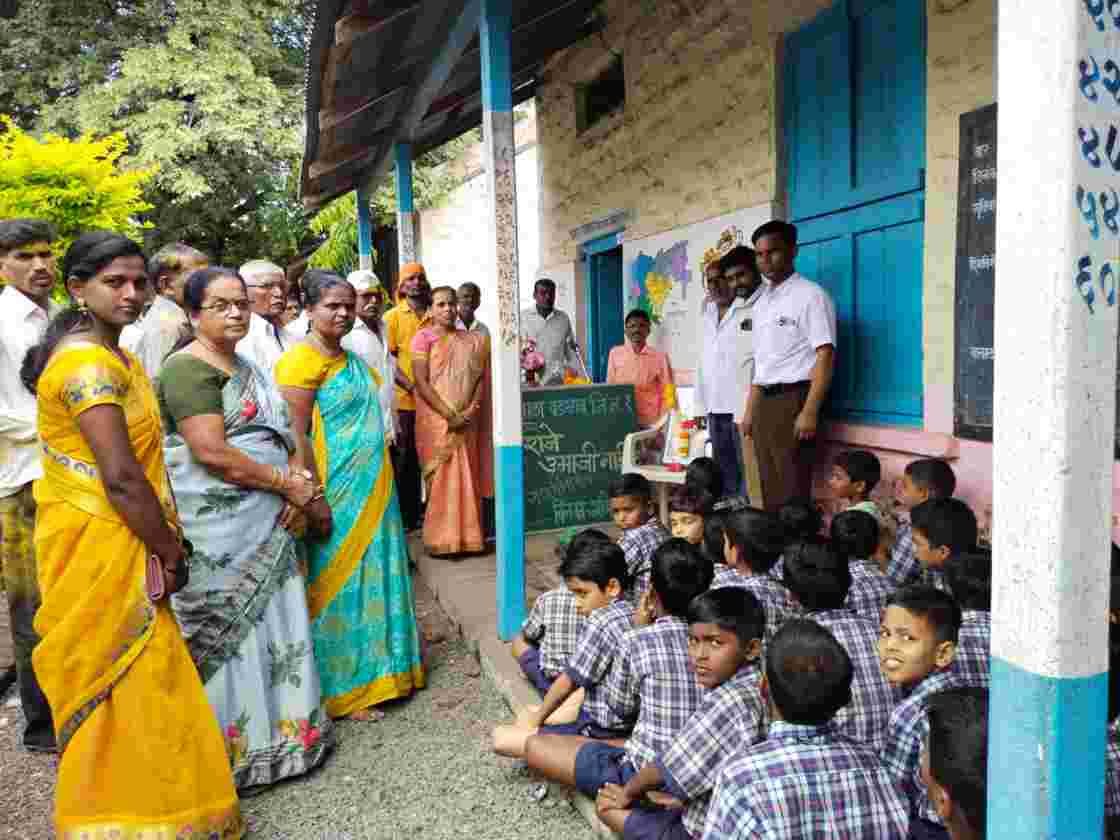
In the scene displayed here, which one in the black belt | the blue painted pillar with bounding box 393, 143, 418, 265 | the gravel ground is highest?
the blue painted pillar with bounding box 393, 143, 418, 265

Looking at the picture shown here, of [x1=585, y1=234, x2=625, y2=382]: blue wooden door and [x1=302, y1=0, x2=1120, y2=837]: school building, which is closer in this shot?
[x1=302, y1=0, x2=1120, y2=837]: school building

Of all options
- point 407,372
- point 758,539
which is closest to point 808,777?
point 758,539

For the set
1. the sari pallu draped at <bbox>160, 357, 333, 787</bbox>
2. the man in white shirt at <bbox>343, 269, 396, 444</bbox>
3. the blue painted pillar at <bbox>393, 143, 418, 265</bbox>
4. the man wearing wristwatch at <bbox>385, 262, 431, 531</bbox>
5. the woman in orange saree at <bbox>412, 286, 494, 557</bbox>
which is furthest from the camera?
the blue painted pillar at <bbox>393, 143, 418, 265</bbox>

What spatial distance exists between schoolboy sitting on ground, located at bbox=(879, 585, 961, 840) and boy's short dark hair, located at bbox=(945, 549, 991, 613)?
46 cm

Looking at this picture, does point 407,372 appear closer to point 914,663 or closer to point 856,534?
point 856,534

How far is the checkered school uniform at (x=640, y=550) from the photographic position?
3.70 m

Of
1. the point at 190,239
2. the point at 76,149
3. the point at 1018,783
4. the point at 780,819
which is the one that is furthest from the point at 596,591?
the point at 190,239

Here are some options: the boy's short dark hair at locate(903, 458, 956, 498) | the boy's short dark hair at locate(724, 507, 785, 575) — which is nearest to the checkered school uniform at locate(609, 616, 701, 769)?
the boy's short dark hair at locate(724, 507, 785, 575)

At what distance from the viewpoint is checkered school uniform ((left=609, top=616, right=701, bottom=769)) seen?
252cm

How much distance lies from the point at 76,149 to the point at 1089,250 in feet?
31.3

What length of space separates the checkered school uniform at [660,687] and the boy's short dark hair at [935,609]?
2.00 ft

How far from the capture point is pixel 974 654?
2.44 m

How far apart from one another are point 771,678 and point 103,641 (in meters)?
1.76

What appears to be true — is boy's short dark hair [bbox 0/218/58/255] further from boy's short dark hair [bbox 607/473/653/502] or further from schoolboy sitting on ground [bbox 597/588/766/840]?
schoolboy sitting on ground [bbox 597/588/766/840]
